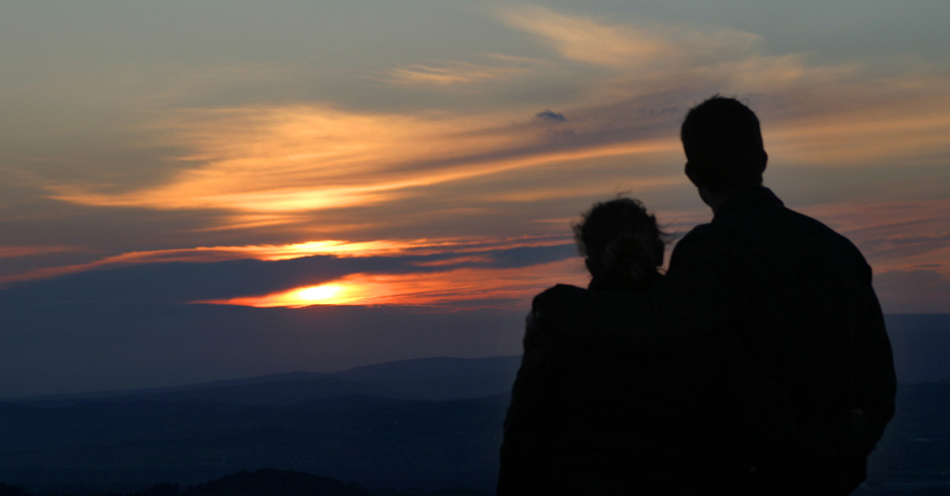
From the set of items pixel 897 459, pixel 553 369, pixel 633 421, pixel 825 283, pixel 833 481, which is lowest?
pixel 897 459

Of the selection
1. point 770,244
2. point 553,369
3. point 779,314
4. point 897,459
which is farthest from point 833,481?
point 897,459

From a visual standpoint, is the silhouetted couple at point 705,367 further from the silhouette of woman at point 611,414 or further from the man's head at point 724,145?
the man's head at point 724,145

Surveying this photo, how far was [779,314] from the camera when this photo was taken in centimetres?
337

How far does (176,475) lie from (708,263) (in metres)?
211

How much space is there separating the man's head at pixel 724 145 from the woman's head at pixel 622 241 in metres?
0.40

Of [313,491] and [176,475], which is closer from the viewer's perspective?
[313,491]

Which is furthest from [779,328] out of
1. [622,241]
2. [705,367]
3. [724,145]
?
[724,145]

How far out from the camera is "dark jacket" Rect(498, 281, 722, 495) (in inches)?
126

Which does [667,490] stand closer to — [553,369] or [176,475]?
[553,369]

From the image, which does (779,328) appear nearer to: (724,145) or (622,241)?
(622,241)

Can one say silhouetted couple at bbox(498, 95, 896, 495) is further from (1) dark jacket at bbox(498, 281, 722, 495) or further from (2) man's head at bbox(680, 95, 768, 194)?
(2) man's head at bbox(680, 95, 768, 194)

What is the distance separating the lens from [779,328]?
3.36 m

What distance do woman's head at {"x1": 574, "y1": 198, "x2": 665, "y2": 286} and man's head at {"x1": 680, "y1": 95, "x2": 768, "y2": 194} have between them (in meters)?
0.40

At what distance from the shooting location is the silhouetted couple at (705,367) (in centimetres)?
320
